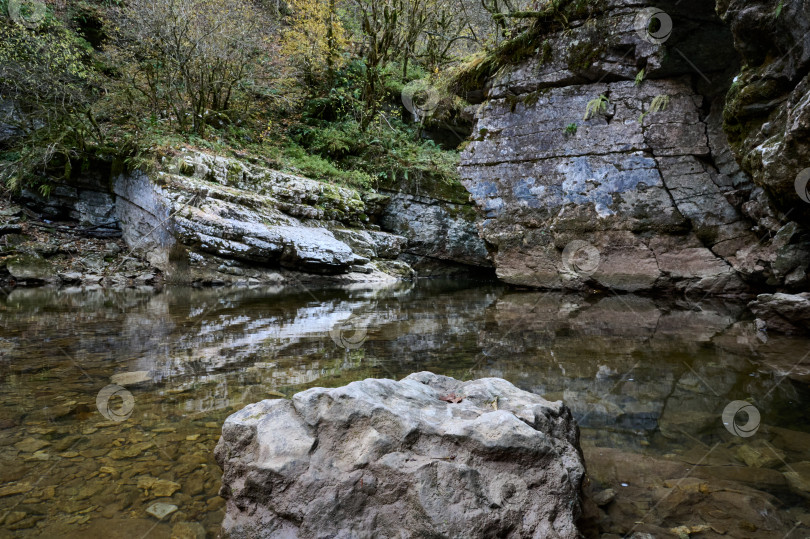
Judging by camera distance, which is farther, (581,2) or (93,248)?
(93,248)

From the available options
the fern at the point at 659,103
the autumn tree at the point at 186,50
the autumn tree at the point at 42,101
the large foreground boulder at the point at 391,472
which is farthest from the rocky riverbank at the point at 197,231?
the large foreground boulder at the point at 391,472

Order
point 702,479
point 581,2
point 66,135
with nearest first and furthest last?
point 702,479
point 581,2
point 66,135

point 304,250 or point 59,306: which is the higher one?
point 304,250

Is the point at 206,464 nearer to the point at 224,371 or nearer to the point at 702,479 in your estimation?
the point at 224,371

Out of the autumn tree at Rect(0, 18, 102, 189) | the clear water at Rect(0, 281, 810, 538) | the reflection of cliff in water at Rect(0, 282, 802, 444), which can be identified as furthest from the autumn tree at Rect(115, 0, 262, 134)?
the clear water at Rect(0, 281, 810, 538)

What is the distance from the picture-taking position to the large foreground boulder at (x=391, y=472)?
158 centimetres

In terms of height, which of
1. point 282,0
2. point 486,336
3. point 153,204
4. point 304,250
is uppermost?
point 282,0

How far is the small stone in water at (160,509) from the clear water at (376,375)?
26 millimetres

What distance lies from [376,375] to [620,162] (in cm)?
834

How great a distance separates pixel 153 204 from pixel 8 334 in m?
7.39

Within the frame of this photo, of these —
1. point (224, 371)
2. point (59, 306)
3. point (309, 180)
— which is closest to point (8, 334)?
point (59, 306)

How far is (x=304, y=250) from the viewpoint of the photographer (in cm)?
1159

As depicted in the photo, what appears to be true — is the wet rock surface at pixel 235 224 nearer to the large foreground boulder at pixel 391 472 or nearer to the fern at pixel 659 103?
the fern at pixel 659 103

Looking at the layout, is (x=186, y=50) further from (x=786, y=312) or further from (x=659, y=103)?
(x=786, y=312)
